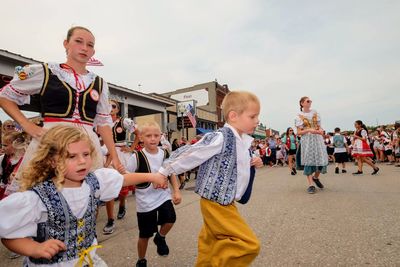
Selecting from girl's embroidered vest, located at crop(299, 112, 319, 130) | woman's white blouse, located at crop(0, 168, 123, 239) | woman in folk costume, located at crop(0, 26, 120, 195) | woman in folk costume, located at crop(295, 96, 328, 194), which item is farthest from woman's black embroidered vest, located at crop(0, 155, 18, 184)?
girl's embroidered vest, located at crop(299, 112, 319, 130)

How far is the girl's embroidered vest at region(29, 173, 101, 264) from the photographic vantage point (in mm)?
1563

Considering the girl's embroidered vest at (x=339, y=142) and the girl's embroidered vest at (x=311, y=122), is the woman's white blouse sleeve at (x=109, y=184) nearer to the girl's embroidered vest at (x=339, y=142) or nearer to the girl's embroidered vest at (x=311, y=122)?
the girl's embroidered vest at (x=311, y=122)

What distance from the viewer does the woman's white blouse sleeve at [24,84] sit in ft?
7.64

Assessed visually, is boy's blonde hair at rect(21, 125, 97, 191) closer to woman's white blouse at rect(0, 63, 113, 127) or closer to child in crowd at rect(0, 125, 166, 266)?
child in crowd at rect(0, 125, 166, 266)

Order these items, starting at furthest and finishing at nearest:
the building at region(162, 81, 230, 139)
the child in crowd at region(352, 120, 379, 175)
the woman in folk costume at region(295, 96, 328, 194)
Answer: the building at region(162, 81, 230, 139) < the child in crowd at region(352, 120, 379, 175) < the woman in folk costume at region(295, 96, 328, 194)

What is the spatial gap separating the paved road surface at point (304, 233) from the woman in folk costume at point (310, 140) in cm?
88

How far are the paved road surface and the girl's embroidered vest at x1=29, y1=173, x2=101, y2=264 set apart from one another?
1363 mm

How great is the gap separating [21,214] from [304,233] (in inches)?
121

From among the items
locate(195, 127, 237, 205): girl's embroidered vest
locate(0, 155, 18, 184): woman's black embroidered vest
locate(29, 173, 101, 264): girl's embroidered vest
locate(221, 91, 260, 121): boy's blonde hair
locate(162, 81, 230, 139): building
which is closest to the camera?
locate(29, 173, 101, 264): girl's embroidered vest

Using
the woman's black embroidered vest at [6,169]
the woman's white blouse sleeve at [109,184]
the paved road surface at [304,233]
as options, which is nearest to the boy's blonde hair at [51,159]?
the woman's white blouse sleeve at [109,184]

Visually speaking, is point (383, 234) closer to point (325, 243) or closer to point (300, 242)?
point (325, 243)

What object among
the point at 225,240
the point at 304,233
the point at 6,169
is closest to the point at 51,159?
the point at 225,240

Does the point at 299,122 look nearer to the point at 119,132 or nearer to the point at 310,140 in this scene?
the point at 310,140

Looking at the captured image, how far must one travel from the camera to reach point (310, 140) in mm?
6680
